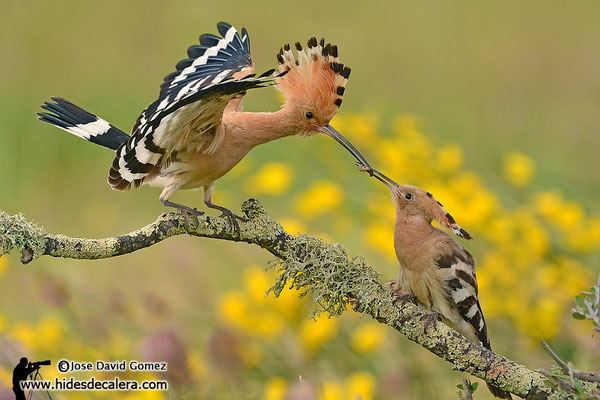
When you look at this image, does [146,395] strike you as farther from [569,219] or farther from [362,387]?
[569,219]

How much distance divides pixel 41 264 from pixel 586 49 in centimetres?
560

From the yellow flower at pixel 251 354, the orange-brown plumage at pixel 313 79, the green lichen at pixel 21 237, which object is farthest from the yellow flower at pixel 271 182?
the green lichen at pixel 21 237

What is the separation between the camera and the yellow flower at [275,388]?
272cm

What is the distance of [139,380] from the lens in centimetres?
268

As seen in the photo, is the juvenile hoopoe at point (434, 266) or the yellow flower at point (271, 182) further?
the yellow flower at point (271, 182)

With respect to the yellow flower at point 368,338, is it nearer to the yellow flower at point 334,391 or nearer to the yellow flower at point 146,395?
the yellow flower at point 334,391

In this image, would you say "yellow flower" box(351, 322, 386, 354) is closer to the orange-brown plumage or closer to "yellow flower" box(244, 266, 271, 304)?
"yellow flower" box(244, 266, 271, 304)

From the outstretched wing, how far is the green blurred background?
48cm

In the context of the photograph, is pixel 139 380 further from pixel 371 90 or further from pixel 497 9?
pixel 497 9

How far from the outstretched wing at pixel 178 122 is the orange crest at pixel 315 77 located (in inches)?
5.0

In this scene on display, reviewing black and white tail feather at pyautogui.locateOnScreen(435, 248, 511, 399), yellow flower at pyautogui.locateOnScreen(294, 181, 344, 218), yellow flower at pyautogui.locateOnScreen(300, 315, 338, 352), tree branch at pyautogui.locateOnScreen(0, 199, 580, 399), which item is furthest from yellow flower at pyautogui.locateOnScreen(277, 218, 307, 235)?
tree branch at pyautogui.locateOnScreen(0, 199, 580, 399)

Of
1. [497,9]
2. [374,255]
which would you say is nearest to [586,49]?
[497,9]

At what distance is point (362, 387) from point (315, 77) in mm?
1097

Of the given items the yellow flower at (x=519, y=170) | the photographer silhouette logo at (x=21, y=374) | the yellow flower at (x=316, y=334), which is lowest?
the photographer silhouette logo at (x=21, y=374)
